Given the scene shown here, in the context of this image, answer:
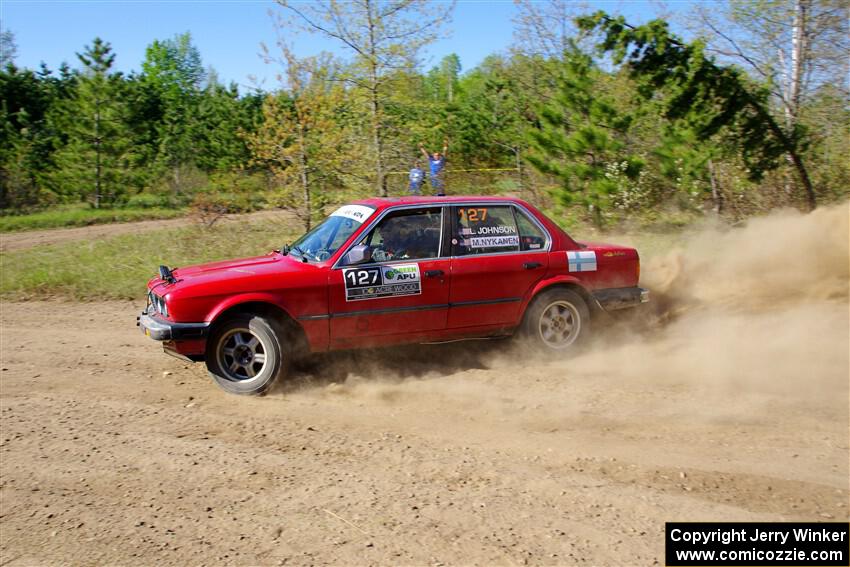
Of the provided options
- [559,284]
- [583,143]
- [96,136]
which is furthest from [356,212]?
[96,136]

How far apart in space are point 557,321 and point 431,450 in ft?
9.02

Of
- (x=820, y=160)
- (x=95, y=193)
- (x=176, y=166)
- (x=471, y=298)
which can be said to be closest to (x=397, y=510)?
(x=471, y=298)

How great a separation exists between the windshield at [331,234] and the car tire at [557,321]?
6.40 feet

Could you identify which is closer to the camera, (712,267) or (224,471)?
(224,471)

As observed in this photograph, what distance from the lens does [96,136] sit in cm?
2914

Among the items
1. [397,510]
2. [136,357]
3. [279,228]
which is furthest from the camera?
[279,228]

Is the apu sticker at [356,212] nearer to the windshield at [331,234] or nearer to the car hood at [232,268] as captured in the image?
the windshield at [331,234]

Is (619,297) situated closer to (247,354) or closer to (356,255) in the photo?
(356,255)

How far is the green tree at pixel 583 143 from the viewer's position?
49.7 ft

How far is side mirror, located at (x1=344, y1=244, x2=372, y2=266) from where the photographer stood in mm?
6461

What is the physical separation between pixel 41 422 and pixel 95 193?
88.8 feet

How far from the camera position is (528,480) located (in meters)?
4.52

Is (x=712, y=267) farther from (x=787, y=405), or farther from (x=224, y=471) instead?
(x=224, y=471)

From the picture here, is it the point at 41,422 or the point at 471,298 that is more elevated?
the point at 471,298
